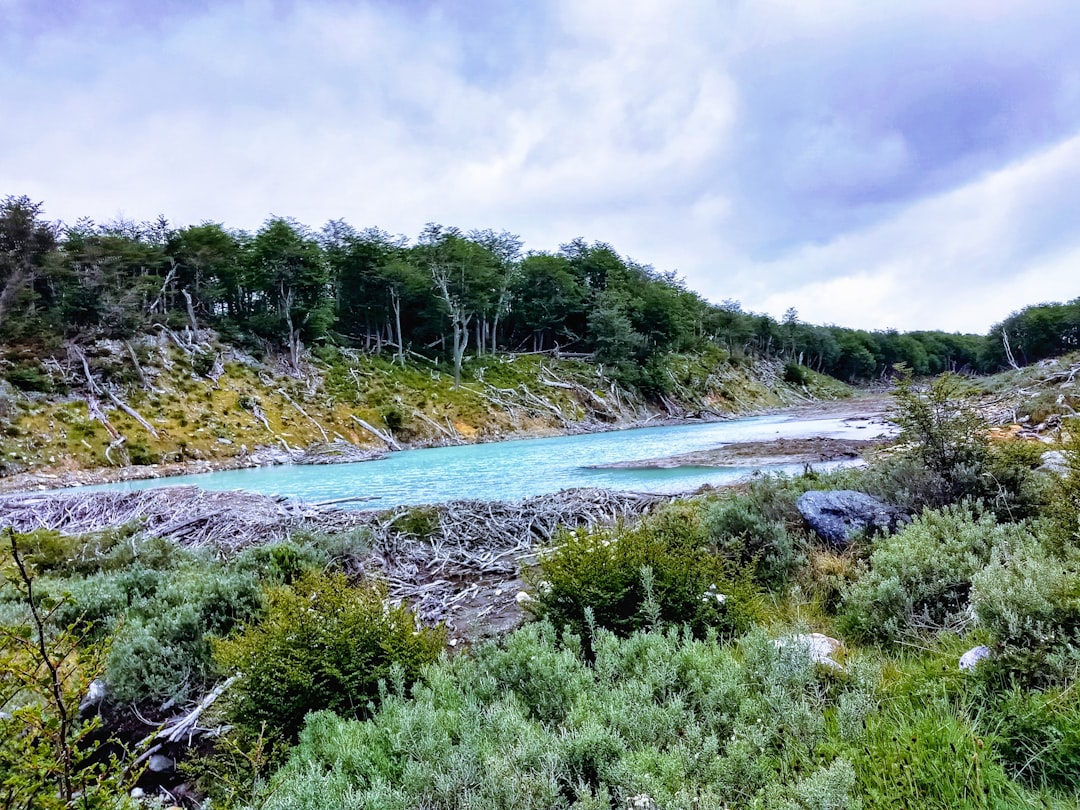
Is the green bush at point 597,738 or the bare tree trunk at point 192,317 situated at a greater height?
the bare tree trunk at point 192,317

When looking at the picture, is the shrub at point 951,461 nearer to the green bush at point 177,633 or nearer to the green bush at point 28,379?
the green bush at point 177,633

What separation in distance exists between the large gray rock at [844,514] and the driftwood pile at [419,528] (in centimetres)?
293

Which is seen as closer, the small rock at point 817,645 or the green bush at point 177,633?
the small rock at point 817,645

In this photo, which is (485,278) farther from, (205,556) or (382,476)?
(205,556)

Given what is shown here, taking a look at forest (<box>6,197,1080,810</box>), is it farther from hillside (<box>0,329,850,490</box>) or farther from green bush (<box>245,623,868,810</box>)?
hillside (<box>0,329,850,490</box>)

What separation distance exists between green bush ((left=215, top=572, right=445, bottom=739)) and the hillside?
2621cm

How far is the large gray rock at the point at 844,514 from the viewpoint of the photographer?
6035 mm

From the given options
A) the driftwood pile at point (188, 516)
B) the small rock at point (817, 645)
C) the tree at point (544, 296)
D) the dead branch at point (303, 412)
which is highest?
the tree at point (544, 296)

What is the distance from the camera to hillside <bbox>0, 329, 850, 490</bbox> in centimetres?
2641

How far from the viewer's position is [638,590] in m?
4.52

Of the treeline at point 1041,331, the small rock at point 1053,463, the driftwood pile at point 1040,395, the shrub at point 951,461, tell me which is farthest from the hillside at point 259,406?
the treeline at point 1041,331

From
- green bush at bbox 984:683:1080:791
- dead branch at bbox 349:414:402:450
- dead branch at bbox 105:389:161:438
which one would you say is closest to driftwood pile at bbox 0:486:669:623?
green bush at bbox 984:683:1080:791

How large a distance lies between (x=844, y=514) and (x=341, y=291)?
172ft

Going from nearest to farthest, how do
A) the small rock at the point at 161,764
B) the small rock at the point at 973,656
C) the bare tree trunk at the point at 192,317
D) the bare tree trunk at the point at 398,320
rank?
the small rock at the point at 973,656, the small rock at the point at 161,764, the bare tree trunk at the point at 192,317, the bare tree trunk at the point at 398,320
